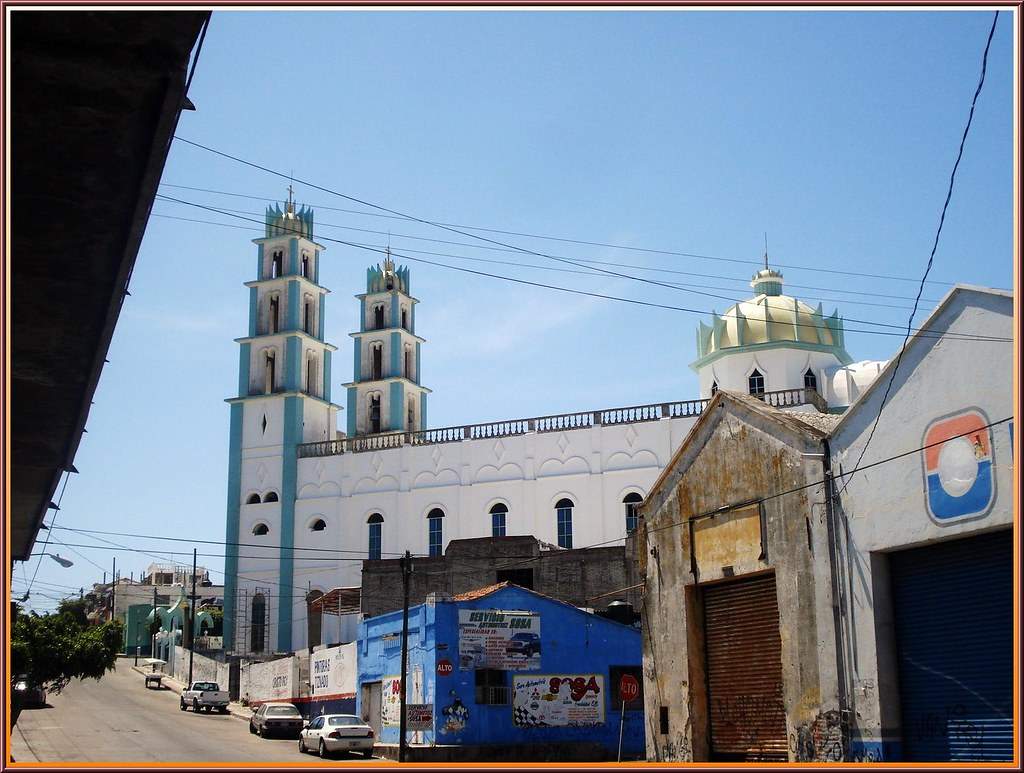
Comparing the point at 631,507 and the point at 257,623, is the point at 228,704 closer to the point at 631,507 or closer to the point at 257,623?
the point at 257,623

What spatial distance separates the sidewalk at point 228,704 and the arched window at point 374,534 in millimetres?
9797

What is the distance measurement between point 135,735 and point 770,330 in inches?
1286

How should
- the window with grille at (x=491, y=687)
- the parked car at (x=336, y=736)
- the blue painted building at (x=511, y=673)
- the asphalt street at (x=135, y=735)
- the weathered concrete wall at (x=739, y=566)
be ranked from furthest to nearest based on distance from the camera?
the window with grille at (x=491, y=687)
the blue painted building at (x=511, y=673)
the parked car at (x=336, y=736)
the asphalt street at (x=135, y=735)
the weathered concrete wall at (x=739, y=566)

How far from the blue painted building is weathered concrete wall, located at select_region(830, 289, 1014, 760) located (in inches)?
638

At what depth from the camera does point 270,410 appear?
56.0 m

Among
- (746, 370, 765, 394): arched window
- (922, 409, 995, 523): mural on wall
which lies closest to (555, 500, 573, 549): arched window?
(746, 370, 765, 394): arched window

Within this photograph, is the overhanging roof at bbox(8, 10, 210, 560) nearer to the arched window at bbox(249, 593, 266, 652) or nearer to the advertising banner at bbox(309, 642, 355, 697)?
the advertising banner at bbox(309, 642, 355, 697)

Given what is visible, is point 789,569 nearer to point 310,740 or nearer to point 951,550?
point 951,550

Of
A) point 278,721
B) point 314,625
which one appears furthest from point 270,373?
point 278,721

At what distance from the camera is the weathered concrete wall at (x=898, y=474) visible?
43.0 ft

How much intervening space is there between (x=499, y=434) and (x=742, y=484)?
114ft

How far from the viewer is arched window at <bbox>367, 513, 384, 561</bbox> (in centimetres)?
5291

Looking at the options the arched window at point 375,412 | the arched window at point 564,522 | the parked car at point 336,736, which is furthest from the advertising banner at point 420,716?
the arched window at point 375,412

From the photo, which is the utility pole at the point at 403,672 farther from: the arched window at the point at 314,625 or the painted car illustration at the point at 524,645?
the arched window at the point at 314,625
